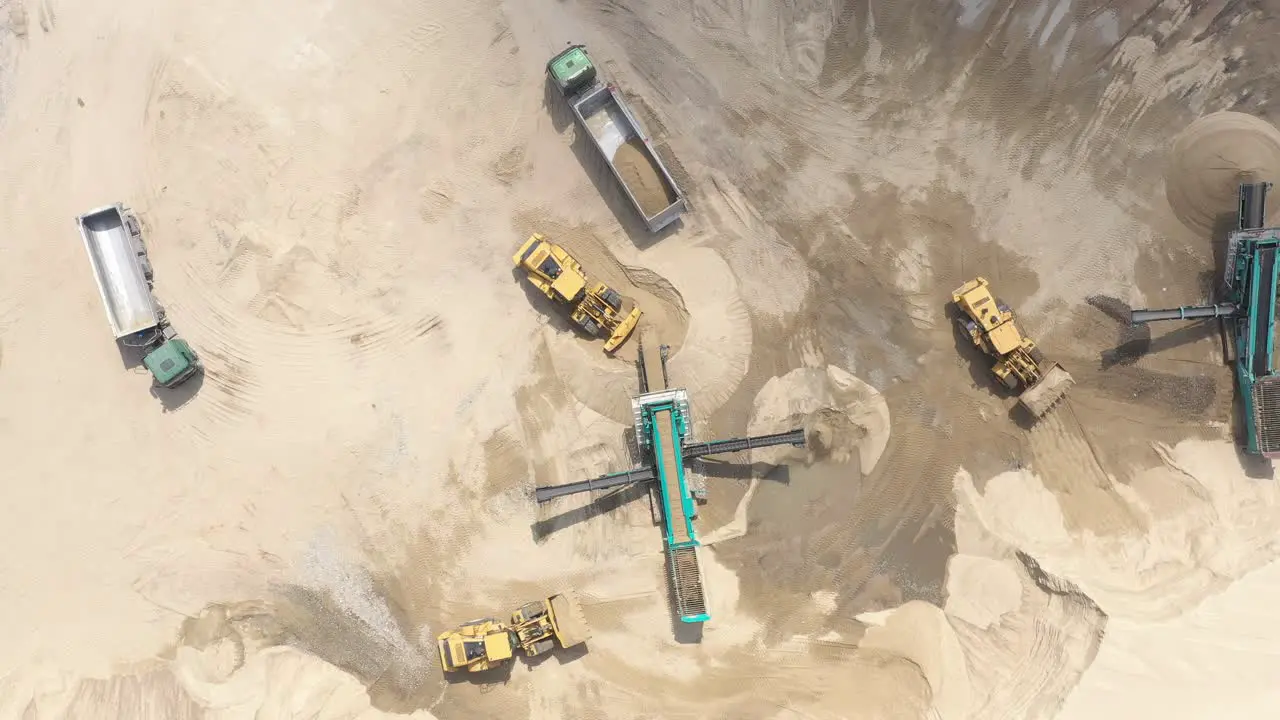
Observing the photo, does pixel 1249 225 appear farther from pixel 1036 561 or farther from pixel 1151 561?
pixel 1036 561

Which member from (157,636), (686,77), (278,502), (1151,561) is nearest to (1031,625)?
(1151,561)

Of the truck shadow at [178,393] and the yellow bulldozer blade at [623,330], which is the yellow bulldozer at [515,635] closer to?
the yellow bulldozer blade at [623,330]

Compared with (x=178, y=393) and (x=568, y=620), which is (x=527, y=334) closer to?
(x=568, y=620)

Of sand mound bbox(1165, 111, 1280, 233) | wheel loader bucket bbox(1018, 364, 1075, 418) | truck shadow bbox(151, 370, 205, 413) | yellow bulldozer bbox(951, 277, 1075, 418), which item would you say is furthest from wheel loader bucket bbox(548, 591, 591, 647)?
sand mound bbox(1165, 111, 1280, 233)

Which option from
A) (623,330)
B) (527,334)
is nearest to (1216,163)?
(623,330)

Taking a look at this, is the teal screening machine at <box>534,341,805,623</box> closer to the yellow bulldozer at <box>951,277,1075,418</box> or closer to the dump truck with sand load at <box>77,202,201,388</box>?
the yellow bulldozer at <box>951,277,1075,418</box>

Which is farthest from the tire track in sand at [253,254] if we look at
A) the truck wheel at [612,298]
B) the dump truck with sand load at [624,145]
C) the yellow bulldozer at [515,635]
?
the yellow bulldozer at [515,635]
